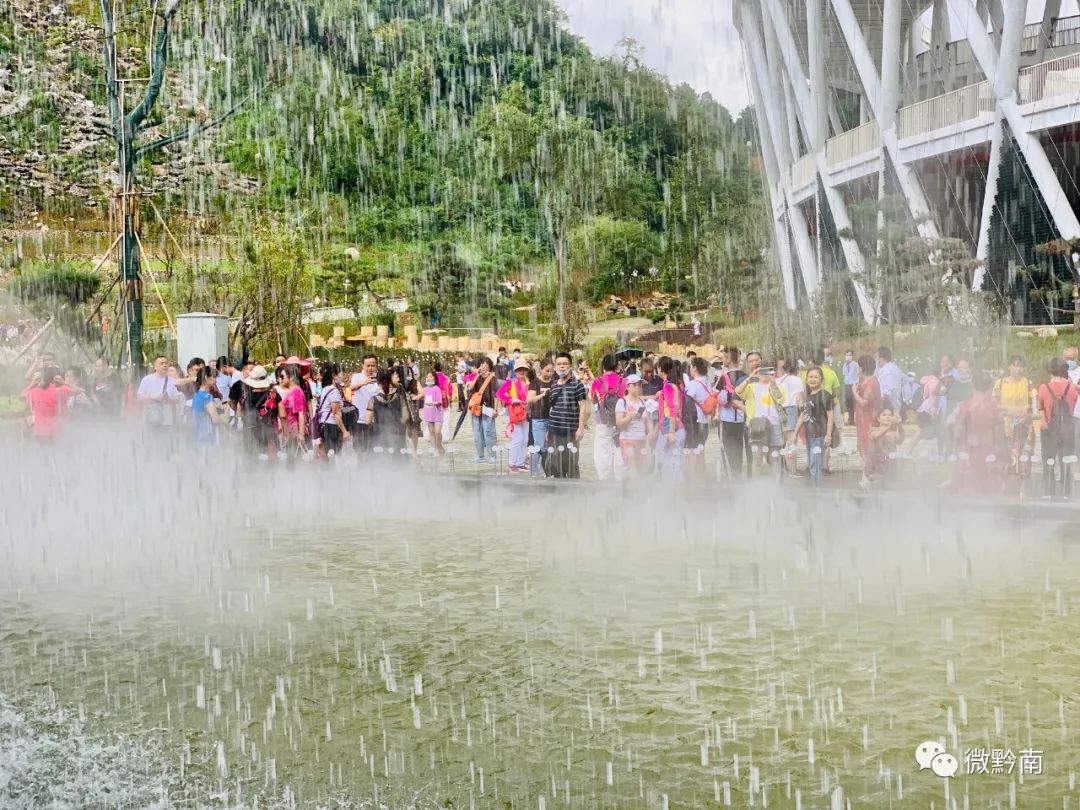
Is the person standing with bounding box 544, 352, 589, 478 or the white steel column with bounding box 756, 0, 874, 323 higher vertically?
the white steel column with bounding box 756, 0, 874, 323

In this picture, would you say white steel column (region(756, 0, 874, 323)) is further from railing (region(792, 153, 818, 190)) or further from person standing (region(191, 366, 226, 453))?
person standing (region(191, 366, 226, 453))

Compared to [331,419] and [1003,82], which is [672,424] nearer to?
[331,419]

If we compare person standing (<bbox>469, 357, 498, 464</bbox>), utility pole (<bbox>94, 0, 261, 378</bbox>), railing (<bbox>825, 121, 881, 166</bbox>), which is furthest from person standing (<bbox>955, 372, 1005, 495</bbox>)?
railing (<bbox>825, 121, 881, 166</bbox>)

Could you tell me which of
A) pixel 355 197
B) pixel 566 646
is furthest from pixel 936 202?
pixel 355 197

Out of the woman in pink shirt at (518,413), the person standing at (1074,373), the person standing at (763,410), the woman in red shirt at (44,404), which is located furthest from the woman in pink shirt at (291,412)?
the person standing at (1074,373)

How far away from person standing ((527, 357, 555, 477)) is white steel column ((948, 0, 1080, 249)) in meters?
16.3

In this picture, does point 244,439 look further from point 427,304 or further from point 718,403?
point 427,304

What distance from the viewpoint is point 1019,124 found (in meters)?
28.5

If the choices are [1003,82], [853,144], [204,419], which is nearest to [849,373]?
[204,419]

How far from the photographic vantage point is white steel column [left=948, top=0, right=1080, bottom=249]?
27531 millimetres

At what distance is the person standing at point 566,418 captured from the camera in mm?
13523

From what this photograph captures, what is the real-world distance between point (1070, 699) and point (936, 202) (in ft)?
101

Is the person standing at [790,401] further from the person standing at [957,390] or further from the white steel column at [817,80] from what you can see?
the white steel column at [817,80]

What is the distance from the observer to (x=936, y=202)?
115 feet
